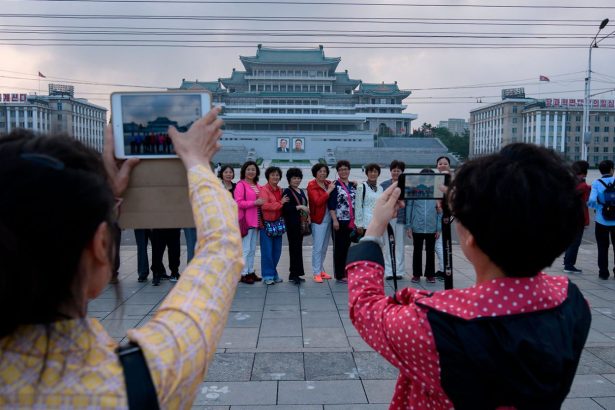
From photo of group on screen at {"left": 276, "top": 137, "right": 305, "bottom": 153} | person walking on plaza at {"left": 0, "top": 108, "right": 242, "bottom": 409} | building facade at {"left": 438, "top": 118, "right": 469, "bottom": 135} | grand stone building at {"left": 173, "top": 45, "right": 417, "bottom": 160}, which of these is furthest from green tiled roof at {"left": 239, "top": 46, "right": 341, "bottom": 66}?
building facade at {"left": 438, "top": 118, "right": 469, "bottom": 135}

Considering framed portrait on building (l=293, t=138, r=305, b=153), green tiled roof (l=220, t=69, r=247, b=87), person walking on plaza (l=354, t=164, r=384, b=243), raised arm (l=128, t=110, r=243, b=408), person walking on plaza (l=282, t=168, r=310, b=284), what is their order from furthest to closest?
green tiled roof (l=220, t=69, r=247, b=87) < framed portrait on building (l=293, t=138, r=305, b=153) < person walking on plaza (l=282, t=168, r=310, b=284) < person walking on plaza (l=354, t=164, r=384, b=243) < raised arm (l=128, t=110, r=243, b=408)

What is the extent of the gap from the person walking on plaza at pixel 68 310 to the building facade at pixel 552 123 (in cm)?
6064

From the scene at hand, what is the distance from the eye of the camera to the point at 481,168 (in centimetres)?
122

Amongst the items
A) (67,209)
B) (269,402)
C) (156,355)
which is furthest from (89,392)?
(269,402)

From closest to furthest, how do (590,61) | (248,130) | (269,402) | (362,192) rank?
(269,402) → (362,192) → (590,61) → (248,130)

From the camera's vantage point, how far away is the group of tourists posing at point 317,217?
708 cm

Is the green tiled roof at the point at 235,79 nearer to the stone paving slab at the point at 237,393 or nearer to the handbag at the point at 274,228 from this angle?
the handbag at the point at 274,228

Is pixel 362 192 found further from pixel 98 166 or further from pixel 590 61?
pixel 590 61

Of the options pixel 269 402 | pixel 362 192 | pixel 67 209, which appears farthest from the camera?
pixel 362 192

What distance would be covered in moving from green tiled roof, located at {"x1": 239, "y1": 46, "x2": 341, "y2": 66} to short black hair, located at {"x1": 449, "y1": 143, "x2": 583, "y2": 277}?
205 feet

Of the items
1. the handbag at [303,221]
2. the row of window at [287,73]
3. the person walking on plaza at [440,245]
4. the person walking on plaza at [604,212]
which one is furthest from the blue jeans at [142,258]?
the row of window at [287,73]

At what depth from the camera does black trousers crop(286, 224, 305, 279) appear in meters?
7.09

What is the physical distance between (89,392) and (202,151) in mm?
570

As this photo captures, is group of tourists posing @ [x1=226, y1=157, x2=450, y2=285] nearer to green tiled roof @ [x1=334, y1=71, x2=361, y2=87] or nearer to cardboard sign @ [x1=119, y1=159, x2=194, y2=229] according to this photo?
cardboard sign @ [x1=119, y1=159, x2=194, y2=229]
